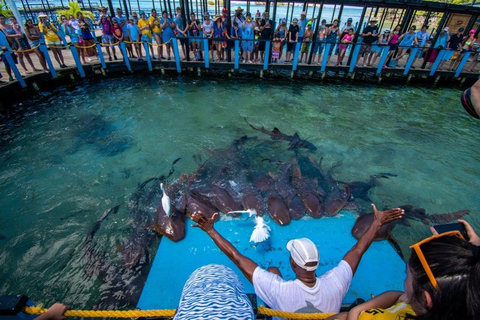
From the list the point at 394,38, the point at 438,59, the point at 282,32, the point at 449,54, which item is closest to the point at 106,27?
the point at 282,32

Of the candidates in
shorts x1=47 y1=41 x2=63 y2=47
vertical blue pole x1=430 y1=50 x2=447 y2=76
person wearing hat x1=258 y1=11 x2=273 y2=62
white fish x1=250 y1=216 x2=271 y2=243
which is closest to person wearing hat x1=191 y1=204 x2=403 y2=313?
white fish x1=250 y1=216 x2=271 y2=243

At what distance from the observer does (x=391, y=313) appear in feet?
4.53

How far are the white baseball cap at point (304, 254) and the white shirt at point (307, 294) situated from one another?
0.22 metres

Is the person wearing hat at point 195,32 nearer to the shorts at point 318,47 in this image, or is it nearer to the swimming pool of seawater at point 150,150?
the swimming pool of seawater at point 150,150

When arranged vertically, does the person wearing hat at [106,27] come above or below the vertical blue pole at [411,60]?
above

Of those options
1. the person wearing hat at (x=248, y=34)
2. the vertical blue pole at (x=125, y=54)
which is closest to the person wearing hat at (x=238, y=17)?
the person wearing hat at (x=248, y=34)

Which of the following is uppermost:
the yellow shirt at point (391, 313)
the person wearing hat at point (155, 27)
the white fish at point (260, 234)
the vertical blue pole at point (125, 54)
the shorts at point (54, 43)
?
the person wearing hat at point (155, 27)

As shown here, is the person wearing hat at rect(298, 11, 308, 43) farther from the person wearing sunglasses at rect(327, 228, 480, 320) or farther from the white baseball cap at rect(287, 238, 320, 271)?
the person wearing sunglasses at rect(327, 228, 480, 320)

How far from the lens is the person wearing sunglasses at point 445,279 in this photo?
0.97 m

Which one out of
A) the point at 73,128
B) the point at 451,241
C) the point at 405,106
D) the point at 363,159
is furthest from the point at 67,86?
the point at 405,106

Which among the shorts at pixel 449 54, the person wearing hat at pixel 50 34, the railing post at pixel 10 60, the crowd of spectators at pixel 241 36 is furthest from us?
the shorts at pixel 449 54

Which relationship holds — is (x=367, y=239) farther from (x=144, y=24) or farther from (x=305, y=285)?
(x=144, y=24)

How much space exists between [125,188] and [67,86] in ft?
29.0

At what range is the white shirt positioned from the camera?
1902 millimetres
